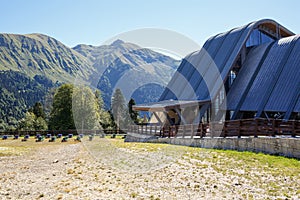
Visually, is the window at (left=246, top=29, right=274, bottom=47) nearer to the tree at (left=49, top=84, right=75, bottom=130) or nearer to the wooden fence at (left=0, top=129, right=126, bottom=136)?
the wooden fence at (left=0, top=129, right=126, bottom=136)

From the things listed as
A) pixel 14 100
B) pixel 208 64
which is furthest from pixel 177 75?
pixel 14 100

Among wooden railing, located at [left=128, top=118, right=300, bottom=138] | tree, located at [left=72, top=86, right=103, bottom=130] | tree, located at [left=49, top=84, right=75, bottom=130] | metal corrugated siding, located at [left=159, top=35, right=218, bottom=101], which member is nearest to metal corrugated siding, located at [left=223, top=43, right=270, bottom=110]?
metal corrugated siding, located at [left=159, top=35, right=218, bottom=101]

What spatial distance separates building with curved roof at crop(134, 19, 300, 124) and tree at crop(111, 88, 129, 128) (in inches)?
1231

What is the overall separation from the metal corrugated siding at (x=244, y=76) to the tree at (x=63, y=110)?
118 ft

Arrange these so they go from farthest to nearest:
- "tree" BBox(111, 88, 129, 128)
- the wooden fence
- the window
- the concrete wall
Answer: "tree" BBox(111, 88, 129, 128), the wooden fence, the window, the concrete wall

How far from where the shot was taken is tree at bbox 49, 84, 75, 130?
5575 cm

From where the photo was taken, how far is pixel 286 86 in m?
23.0

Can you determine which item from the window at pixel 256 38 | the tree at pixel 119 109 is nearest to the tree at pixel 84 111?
the tree at pixel 119 109

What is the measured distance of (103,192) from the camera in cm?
933

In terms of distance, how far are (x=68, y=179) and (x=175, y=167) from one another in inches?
178

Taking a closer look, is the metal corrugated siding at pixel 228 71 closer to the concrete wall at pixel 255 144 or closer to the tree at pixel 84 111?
the concrete wall at pixel 255 144

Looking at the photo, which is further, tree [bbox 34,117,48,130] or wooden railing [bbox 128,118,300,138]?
tree [bbox 34,117,48,130]

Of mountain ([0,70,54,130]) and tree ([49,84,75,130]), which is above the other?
mountain ([0,70,54,130])

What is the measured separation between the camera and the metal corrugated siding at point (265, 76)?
2430 cm
